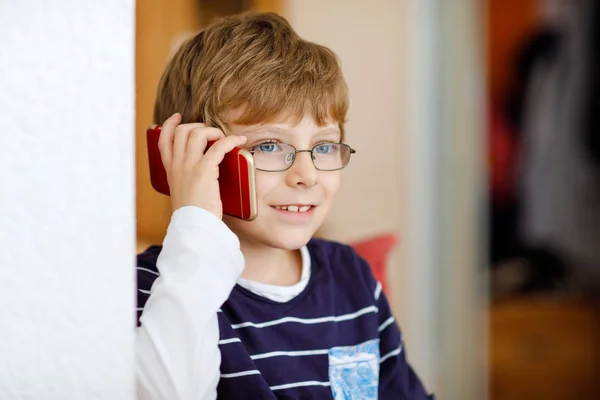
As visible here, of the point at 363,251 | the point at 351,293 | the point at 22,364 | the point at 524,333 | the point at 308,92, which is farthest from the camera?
the point at 524,333

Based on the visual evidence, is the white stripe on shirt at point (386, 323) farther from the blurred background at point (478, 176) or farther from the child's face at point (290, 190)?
the blurred background at point (478, 176)

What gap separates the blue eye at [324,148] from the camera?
2.14 feet

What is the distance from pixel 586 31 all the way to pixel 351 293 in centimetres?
196

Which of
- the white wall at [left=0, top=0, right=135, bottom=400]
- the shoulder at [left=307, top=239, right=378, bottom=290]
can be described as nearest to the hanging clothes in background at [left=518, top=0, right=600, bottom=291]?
the shoulder at [left=307, top=239, right=378, bottom=290]

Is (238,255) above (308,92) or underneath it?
underneath

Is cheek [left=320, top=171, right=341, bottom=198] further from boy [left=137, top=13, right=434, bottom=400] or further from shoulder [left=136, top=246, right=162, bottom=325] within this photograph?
shoulder [left=136, top=246, right=162, bottom=325]

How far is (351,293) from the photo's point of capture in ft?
2.57

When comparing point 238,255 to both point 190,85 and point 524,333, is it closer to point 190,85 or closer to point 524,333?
point 190,85

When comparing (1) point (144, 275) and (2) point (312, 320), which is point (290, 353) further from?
(1) point (144, 275)

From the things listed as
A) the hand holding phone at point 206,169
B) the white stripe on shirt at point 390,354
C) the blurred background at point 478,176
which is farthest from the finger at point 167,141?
the blurred background at point 478,176

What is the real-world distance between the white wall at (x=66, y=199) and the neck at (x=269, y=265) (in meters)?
0.31

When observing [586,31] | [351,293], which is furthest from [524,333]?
[351,293]

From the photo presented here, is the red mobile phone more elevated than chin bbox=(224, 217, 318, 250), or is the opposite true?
the red mobile phone

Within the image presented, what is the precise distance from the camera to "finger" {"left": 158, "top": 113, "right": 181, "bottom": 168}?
59 centimetres
